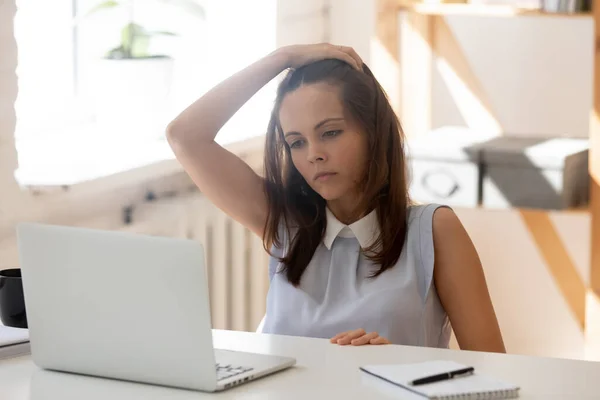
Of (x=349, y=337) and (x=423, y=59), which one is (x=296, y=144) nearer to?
(x=349, y=337)

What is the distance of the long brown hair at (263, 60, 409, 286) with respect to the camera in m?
1.85

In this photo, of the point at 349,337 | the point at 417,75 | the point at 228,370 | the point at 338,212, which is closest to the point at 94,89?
the point at 417,75

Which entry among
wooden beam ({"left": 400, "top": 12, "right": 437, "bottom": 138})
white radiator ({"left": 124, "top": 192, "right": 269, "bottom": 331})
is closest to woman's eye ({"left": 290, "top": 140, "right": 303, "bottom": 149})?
white radiator ({"left": 124, "top": 192, "right": 269, "bottom": 331})

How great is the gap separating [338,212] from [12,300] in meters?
0.64

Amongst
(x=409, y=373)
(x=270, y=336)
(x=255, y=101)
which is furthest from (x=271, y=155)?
(x=255, y=101)

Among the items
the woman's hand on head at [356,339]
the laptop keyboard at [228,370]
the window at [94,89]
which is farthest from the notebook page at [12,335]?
the window at [94,89]

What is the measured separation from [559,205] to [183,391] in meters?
1.88

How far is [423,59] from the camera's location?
341 centimetres

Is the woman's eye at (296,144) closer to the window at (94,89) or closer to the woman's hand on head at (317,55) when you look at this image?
the woman's hand on head at (317,55)

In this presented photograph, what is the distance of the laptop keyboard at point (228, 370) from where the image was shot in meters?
1.29

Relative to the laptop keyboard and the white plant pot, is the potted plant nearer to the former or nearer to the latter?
the white plant pot

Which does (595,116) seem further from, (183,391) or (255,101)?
(183,391)

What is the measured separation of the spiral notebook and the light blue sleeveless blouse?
44cm

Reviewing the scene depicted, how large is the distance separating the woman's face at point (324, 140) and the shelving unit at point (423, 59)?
1.18 metres
